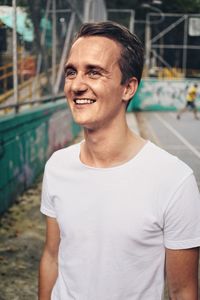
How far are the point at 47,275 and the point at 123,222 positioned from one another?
1.68 feet

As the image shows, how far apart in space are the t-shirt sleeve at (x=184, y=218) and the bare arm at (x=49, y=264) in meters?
0.52

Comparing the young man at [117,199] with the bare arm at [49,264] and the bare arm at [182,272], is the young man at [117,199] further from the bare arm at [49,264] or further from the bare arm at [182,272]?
the bare arm at [49,264]

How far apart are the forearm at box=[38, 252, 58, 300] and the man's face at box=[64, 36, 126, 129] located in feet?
2.08

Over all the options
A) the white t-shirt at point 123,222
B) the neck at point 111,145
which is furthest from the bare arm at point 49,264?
the neck at point 111,145

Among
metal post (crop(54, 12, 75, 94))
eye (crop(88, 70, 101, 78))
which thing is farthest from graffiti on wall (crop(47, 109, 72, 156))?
eye (crop(88, 70, 101, 78))

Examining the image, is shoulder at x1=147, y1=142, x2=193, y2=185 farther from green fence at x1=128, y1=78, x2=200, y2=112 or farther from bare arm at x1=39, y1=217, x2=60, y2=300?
green fence at x1=128, y1=78, x2=200, y2=112

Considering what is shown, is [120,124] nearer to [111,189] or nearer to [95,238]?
[111,189]

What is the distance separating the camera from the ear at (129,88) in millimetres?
1618

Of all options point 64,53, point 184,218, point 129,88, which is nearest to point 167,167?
point 184,218

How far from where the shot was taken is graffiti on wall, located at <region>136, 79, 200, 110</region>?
2831 centimetres

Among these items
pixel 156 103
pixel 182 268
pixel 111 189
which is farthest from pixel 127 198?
pixel 156 103

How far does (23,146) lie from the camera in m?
7.21

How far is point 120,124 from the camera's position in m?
1.65

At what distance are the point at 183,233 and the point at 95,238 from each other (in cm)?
31
